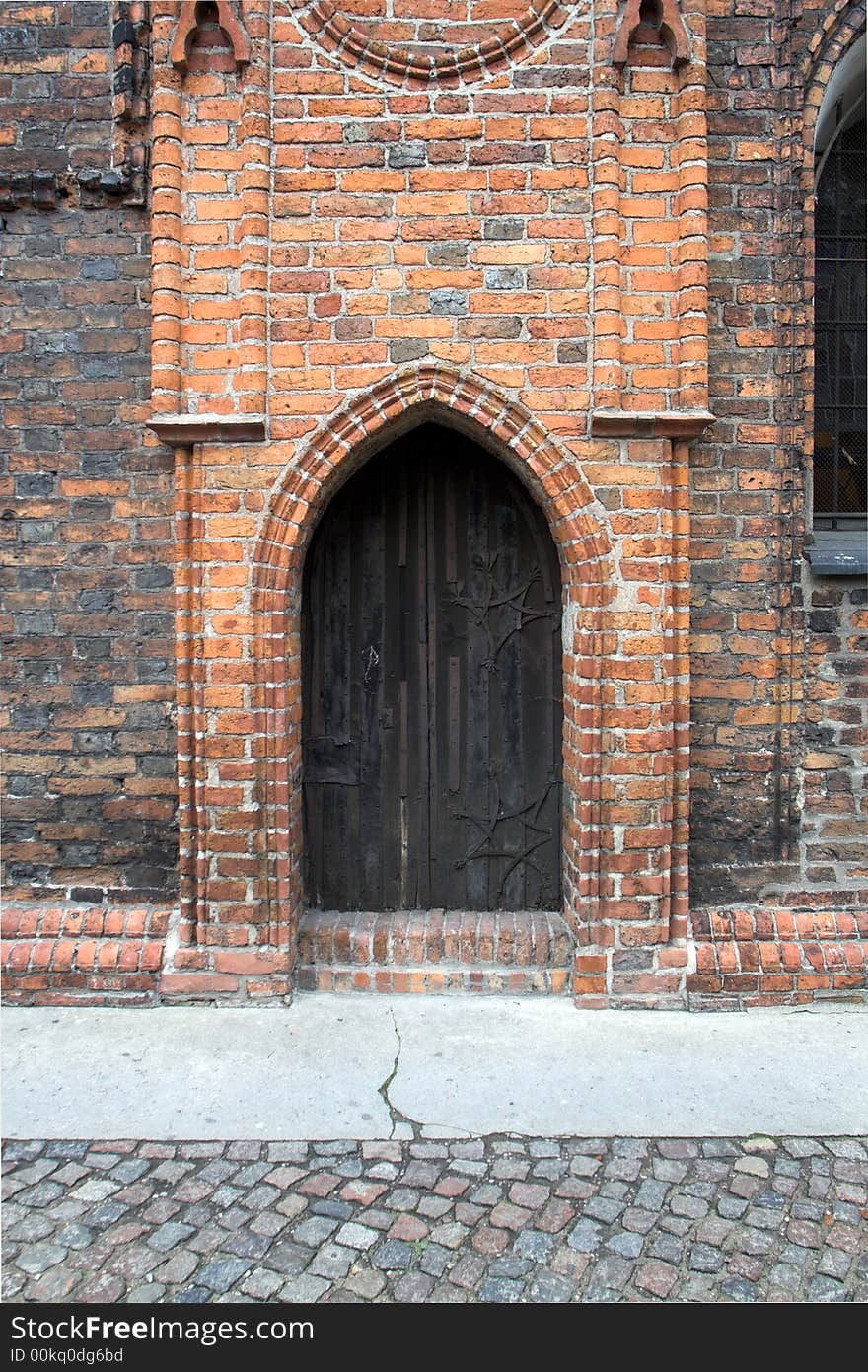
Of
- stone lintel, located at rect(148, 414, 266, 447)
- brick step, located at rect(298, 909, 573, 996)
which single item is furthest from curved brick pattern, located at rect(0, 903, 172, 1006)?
stone lintel, located at rect(148, 414, 266, 447)

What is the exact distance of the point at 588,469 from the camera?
382cm

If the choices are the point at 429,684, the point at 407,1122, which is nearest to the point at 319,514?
the point at 429,684

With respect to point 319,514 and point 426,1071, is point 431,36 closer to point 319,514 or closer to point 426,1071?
point 319,514

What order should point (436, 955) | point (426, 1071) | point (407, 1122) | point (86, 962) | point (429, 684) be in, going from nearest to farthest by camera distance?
point (407, 1122)
point (426, 1071)
point (86, 962)
point (436, 955)
point (429, 684)

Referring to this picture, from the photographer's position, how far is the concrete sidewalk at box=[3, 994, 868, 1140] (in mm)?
3094

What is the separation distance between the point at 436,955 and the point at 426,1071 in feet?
2.47

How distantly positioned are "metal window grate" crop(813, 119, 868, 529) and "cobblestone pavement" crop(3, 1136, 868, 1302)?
9.85 feet

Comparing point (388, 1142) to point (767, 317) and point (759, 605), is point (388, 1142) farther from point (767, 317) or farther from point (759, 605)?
point (767, 317)

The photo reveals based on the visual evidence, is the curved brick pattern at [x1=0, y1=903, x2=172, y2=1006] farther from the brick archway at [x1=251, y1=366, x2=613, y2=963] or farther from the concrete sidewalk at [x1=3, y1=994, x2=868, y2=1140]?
the brick archway at [x1=251, y1=366, x2=613, y2=963]

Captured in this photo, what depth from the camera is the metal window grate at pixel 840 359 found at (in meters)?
4.41

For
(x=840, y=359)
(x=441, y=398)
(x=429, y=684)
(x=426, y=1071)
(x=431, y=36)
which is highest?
(x=431, y=36)

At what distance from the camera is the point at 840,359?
14.5 feet

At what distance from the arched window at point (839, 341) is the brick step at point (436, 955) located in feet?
8.19

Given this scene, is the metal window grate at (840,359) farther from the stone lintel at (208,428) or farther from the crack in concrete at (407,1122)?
the crack in concrete at (407,1122)
